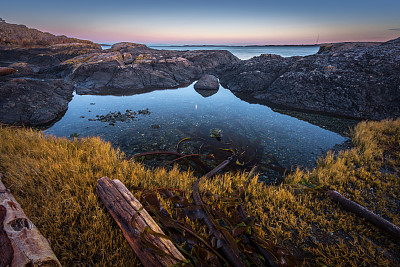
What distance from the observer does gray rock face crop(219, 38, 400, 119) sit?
408 inches

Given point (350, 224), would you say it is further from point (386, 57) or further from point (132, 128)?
point (386, 57)

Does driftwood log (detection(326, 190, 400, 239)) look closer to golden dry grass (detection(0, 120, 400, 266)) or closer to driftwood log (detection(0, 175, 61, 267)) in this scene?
golden dry grass (detection(0, 120, 400, 266))

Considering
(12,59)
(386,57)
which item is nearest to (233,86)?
(386,57)

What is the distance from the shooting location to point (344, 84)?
37.9 feet

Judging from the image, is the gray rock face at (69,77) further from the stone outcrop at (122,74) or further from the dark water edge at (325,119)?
the dark water edge at (325,119)

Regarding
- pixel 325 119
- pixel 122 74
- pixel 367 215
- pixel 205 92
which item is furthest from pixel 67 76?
pixel 325 119

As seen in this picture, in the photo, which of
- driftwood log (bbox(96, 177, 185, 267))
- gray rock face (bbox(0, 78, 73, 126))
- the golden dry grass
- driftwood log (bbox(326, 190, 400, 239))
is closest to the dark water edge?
the golden dry grass

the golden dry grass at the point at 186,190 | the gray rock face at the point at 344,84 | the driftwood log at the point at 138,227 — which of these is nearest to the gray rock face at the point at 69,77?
the golden dry grass at the point at 186,190

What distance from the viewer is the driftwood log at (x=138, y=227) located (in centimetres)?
172

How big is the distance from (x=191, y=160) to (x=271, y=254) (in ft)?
13.2

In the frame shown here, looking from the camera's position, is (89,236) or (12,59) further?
(12,59)

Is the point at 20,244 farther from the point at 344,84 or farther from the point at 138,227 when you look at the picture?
the point at 344,84

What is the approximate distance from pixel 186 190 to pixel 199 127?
5.54 m

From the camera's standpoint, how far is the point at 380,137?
6473 mm
